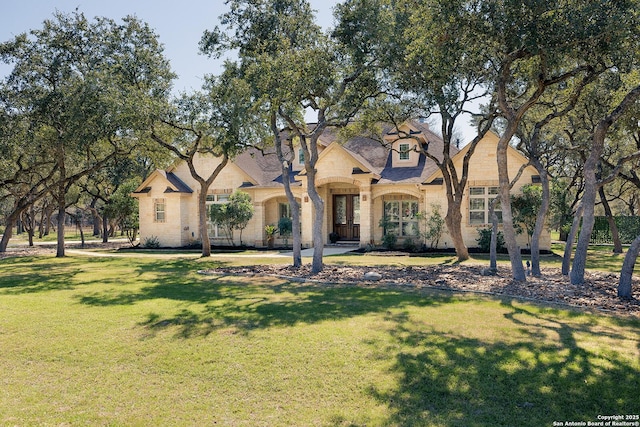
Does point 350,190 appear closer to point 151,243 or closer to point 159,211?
point 159,211

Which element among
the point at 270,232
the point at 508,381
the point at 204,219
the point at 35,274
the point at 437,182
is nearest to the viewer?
the point at 508,381

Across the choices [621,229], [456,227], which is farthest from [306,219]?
[621,229]

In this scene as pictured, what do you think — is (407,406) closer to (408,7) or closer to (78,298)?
(78,298)

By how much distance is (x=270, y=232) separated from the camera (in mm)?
24703

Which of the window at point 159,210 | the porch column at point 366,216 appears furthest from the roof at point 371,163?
the window at point 159,210

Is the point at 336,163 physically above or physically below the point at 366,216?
above

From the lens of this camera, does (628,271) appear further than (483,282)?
No

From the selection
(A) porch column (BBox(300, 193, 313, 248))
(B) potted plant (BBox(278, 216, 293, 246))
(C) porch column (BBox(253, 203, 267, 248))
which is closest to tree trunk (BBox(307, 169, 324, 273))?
(A) porch column (BBox(300, 193, 313, 248))

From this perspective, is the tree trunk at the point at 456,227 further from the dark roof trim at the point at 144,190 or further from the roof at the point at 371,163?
the dark roof trim at the point at 144,190

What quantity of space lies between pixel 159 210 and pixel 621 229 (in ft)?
96.8

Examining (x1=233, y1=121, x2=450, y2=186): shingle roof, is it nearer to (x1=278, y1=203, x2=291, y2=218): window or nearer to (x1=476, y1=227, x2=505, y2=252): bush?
(x1=278, y1=203, x2=291, y2=218): window

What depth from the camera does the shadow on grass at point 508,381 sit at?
4.48m

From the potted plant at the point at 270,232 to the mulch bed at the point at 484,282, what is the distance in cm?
919

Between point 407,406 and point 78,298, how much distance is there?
8.88 m
